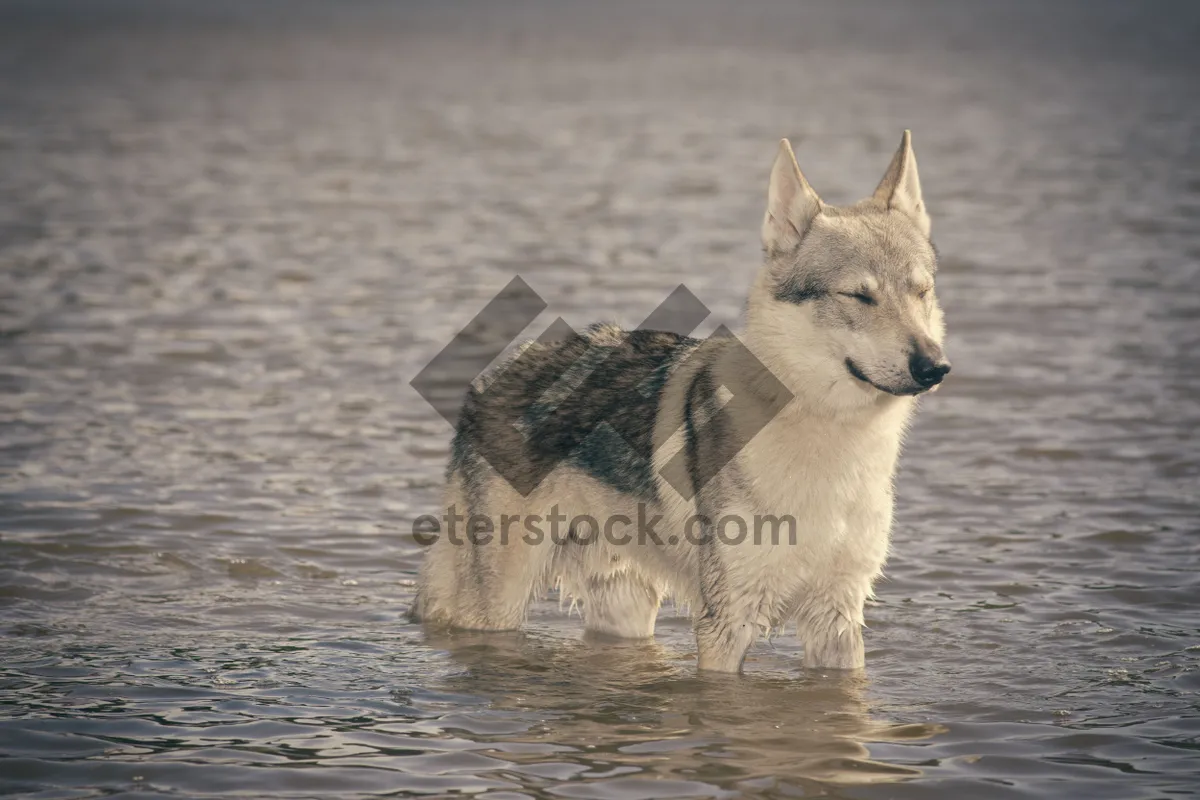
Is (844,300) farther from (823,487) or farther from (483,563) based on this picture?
(483,563)

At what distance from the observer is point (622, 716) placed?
7574 millimetres

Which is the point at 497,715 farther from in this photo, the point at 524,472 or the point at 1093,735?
the point at 1093,735

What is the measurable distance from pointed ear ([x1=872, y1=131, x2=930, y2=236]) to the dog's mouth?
1.03 metres

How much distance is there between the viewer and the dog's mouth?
7055mm

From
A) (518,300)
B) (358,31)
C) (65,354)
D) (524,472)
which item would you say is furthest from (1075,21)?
(524,472)

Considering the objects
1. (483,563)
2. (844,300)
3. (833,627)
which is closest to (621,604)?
(483,563)

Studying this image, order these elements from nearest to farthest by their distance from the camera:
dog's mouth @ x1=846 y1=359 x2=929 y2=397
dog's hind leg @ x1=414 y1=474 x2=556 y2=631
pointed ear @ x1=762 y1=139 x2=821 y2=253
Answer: dog's mouth @ x1=846 y1=359 x2=929 y2=397 → pointed ear @ x1=762 y1=139 x2=821 y2=253 → dog's hind leg @ x1=414 y1=474 x2=556 y2=631

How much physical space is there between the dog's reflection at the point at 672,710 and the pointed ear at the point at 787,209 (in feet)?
7.27

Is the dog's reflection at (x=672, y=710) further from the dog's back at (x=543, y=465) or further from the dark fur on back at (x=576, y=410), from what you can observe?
the dark fur on back at (x=576, y=410)

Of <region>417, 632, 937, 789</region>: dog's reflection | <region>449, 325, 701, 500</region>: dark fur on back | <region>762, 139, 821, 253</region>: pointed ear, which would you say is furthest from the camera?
<region>449, 325, 701, 500</region>: dark fur on back

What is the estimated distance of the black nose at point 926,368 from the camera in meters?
6.94

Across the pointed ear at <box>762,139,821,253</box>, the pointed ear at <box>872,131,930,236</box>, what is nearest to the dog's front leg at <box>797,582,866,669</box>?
the pointed ear at <box>762,139,821,253</box>

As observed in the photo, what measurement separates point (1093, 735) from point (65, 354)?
441 inches

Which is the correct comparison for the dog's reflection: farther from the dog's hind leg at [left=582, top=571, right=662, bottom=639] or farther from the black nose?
the black nose
